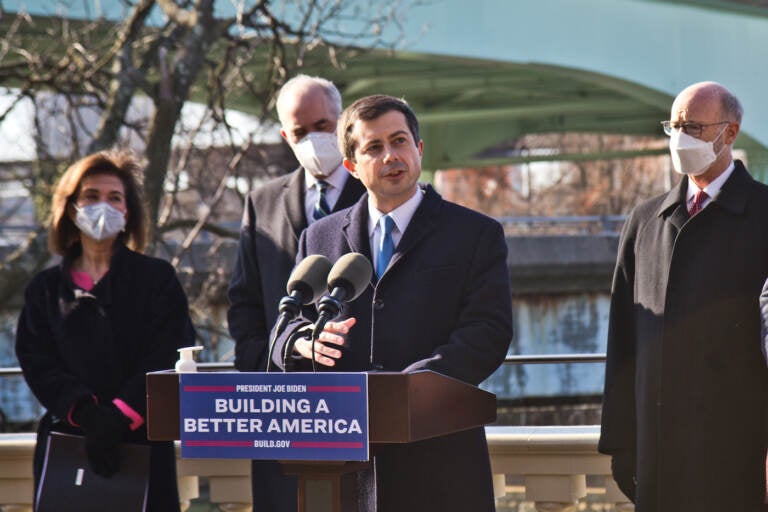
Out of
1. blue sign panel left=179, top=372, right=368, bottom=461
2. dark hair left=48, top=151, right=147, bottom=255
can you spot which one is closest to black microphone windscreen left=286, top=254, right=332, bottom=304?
blue sign panel left=179, top=372, right=368, bottom=461

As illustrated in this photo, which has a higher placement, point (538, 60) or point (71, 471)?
point (538, 60)

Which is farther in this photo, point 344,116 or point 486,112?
point 486,112

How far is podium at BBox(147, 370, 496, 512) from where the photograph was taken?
2688 millimetres

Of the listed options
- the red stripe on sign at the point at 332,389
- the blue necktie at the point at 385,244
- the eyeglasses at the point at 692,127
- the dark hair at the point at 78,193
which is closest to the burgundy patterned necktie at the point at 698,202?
the eyeglasses at the point at 692,127

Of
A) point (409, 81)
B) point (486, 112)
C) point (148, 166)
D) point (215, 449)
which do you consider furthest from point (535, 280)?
point (215, 449)

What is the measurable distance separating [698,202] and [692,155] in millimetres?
142

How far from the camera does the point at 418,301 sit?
3303 mm

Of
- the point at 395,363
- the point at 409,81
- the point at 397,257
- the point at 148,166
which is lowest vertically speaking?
the point at 395,363

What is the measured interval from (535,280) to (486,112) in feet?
21.7

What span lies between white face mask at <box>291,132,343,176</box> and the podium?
1169 millimetres

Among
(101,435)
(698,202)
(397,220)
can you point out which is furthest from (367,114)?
(101,435)

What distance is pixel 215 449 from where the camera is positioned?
9.15 ft

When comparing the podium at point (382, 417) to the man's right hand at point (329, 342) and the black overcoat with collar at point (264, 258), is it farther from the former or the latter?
the black overcoat with collar at point (264, 258)

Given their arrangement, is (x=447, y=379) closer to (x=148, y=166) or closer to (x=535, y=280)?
(x=148, y=166)
